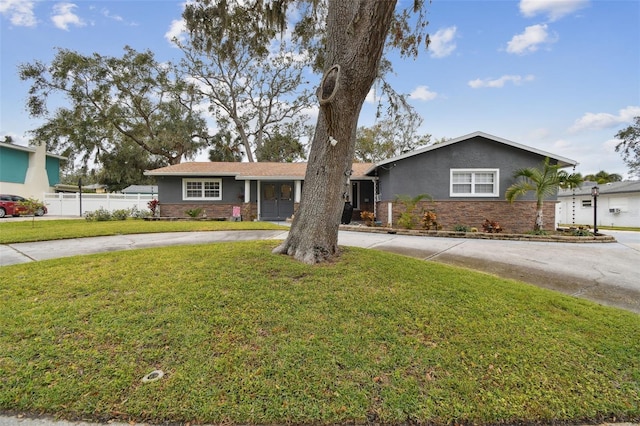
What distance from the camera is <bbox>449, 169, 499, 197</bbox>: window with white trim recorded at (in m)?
12.6

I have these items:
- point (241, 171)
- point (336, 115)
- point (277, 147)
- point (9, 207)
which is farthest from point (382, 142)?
point (9, 207)

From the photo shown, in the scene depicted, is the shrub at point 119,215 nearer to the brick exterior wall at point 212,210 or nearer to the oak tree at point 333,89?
the brick exterior wall at point 212,210

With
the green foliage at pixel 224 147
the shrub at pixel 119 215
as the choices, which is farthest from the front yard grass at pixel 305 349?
the green foliage at pixel 224 147

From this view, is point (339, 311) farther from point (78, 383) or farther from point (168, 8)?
point (168, 8)

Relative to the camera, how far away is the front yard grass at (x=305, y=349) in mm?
2182

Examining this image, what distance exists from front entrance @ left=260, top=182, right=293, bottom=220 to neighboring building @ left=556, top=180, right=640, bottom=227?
54.3 ft

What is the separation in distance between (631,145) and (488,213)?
31475mm

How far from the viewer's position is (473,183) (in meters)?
12.7

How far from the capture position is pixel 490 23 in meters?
9.30

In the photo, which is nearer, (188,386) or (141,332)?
(188,386)

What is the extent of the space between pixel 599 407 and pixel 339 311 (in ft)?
7.40

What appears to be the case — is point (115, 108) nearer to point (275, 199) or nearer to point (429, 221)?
point (275, 199)

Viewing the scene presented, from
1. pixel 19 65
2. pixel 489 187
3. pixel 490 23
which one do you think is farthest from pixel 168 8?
pixel 19 65

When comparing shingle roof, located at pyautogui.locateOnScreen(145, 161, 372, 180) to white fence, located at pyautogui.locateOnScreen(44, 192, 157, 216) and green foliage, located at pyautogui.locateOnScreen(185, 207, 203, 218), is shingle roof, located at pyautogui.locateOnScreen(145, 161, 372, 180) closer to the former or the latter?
green foliage, located at pyautogui.locateOnScreen(185, 207, 203, 218)
